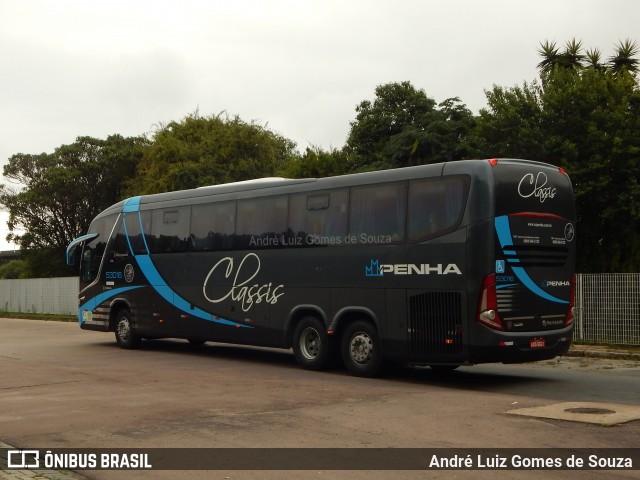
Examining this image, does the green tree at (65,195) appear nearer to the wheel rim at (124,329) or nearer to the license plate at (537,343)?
the wheel rim at (124,329)

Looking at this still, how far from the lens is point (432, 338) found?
13.3m

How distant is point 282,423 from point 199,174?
128ft

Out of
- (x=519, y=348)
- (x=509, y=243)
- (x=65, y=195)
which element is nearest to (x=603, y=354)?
(x=519, y=348)

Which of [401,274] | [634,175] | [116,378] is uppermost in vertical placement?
[634,175]

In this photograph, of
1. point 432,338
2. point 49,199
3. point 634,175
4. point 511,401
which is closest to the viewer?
point 511,401

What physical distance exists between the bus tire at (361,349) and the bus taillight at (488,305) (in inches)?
85.4

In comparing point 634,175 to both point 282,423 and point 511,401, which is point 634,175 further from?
point 282,423

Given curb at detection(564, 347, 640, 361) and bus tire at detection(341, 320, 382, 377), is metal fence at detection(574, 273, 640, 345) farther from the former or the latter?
bus tire at detection(341, 320, 382, 377)

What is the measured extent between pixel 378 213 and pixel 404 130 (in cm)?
2063

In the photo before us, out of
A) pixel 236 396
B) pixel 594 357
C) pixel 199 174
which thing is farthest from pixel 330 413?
pixel 199 174

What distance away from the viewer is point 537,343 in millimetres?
13156

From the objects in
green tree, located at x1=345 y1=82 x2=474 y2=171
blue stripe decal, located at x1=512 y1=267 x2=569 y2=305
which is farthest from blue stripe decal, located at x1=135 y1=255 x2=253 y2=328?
green tree, located at x1=345 y1=82 x2=474 y2=171

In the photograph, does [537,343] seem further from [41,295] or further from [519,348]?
[41,295]

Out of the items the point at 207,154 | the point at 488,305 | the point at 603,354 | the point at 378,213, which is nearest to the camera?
the point at 488,305
